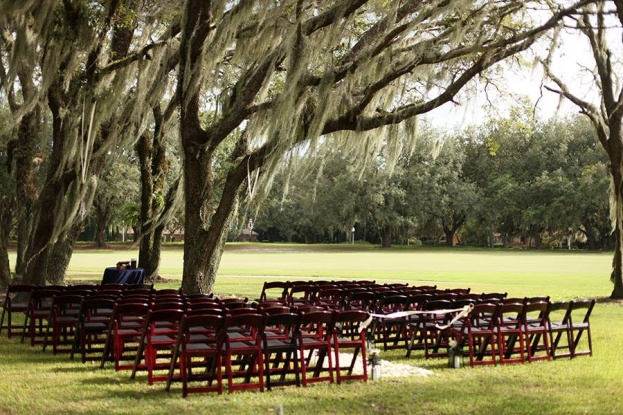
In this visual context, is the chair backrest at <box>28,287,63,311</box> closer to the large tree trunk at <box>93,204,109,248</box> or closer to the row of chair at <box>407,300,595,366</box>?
the row of chair at <box>407,300,595,366</box>

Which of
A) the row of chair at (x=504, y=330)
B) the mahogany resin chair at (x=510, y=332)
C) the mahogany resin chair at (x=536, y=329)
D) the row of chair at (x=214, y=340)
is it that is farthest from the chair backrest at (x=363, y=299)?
the mahogany resin chair at (x=536, y=329)

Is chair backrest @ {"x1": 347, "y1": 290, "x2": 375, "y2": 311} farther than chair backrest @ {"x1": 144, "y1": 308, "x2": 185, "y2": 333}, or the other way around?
chair backrest @ {"x1": 347, "y1": 290, "x2": 375, "y2": 311}

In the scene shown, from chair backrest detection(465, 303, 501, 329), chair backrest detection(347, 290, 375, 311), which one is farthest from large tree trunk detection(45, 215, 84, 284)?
chair backrest detection(465, 303, 501, 329)

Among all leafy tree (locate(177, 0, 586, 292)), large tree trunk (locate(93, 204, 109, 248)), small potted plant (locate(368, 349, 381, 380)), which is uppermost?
leafy tree (locate(177, 0, 586, 292))

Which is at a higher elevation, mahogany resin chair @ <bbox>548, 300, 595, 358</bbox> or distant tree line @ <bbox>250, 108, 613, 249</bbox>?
distant tree line @ <bbox>250, 108, 613, 249</bbox>

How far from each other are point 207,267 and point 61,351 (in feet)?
13.8

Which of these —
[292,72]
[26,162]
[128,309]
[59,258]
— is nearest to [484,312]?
[128,309]

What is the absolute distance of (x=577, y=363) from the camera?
27.6 feet

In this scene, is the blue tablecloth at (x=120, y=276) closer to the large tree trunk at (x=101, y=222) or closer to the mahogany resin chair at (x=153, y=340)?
the mahogany resin chair at (x=153, y=340)

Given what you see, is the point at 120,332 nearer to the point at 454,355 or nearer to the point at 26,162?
the point at 454,355

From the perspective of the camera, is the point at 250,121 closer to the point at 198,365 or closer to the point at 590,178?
the point at 198,365

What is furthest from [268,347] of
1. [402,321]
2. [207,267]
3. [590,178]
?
[590,178]

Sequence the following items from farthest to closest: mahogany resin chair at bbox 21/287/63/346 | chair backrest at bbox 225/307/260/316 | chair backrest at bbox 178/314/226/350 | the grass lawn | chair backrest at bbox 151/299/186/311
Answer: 1. mahogany resin chair at bbox 21/287/63/346
2. chair backrest at bbox 151/299/186/311
3. chair backrest at bbox 225/307/260/316
4. chair backrest at bbox 178/314/226/350
5. the grass lawn

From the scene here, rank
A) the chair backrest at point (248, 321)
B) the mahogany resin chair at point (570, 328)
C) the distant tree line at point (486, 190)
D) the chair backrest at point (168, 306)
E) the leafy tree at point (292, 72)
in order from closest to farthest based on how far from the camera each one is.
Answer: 1. the chair backrest at point (248, 321)
2. the chair backrest at point (168, 306)
3. the mahogany resin chair at point (570, 328)
4. the leafy tree at point (292, 72)
5. the distant tree line at point (486, 190)
